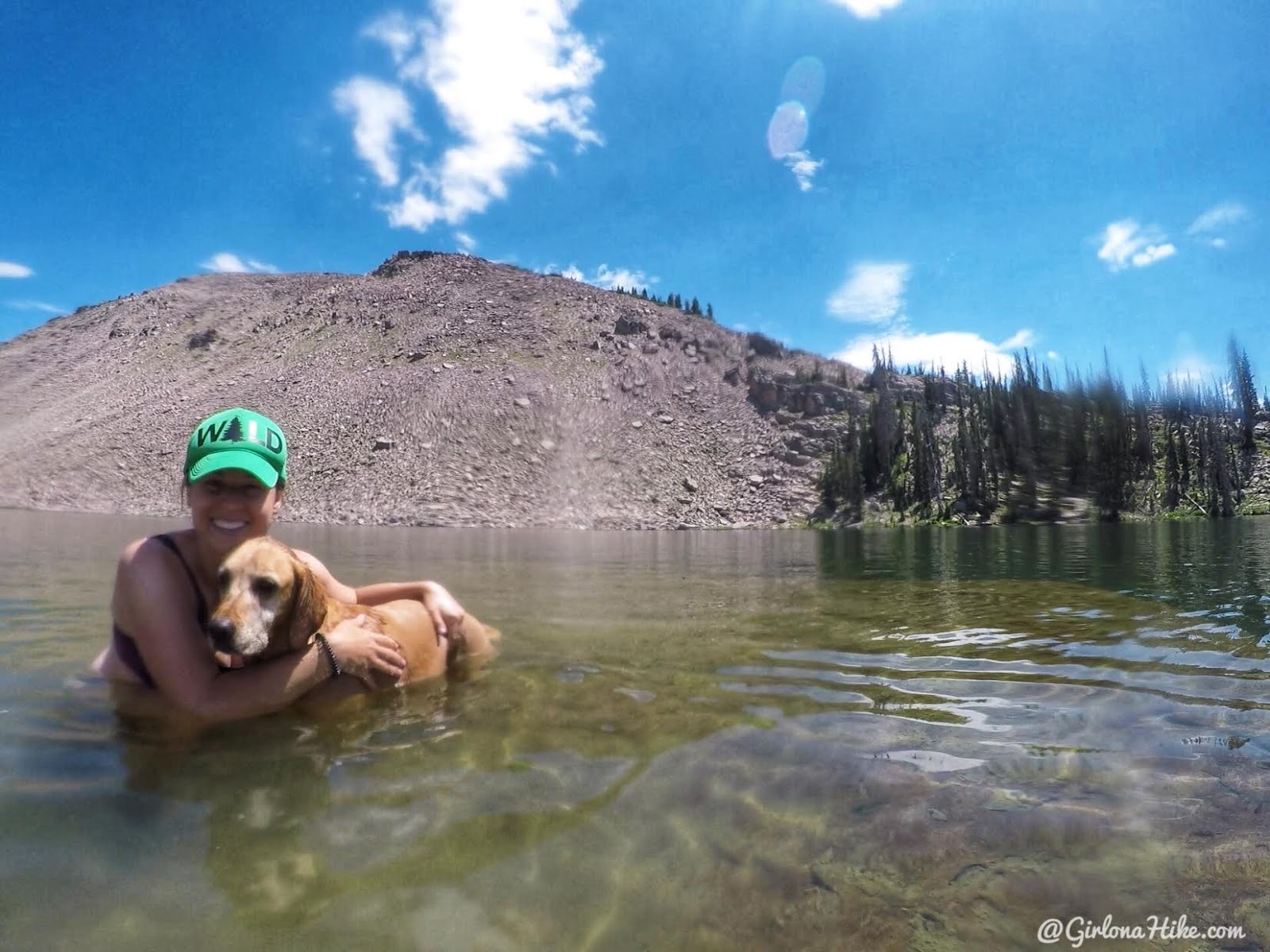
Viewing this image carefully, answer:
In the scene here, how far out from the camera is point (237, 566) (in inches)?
150

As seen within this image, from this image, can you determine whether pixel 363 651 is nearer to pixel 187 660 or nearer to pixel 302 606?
pixel 302 606

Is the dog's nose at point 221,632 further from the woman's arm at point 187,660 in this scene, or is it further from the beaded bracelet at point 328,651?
the beaded bracelet at point 328,651

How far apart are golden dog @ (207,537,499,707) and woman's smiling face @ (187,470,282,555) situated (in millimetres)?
151

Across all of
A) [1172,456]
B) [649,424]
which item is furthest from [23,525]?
[1172,456]

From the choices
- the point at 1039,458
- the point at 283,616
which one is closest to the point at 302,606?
the point at 283,616

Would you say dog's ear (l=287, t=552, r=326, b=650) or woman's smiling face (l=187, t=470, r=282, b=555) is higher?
woman's smiling face (l=187, t=470, r=282, b=555)

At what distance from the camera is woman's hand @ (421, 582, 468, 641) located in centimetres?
580

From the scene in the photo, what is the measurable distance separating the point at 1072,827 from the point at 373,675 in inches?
161

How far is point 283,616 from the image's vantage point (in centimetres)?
414

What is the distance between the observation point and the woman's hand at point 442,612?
580 cm

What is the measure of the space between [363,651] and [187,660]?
978 mm

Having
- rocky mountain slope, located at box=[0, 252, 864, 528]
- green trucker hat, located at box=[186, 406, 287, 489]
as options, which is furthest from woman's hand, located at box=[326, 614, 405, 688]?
rocky mountain slope, located at box=[0, 252, 864, 528]

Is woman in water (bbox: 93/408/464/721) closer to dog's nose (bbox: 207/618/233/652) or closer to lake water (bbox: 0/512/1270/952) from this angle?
lake water (bbox: 0/512/1270/952)

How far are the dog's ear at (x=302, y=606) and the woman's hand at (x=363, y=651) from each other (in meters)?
0.14
